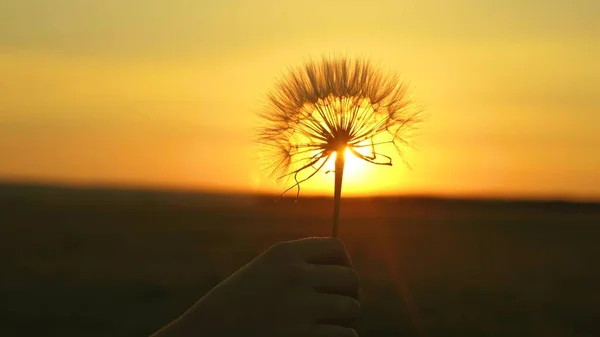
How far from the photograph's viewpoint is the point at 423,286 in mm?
14680

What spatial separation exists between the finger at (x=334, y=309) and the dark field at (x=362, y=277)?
12.8 feet

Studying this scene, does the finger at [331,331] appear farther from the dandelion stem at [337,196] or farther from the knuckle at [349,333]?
the dandelion stem at [337,196]

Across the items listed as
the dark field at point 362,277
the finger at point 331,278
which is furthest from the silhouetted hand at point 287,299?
the dark field at point 362,277

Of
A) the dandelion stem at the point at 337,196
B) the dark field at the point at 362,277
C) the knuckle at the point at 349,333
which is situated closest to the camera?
the knuckle at the point at 349,333

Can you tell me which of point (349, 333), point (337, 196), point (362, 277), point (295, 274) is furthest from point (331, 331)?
point (362, 277)

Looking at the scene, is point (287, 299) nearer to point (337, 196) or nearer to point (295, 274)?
point (295, 274)

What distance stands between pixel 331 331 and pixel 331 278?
0.12m

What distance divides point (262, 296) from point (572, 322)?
38.1 feet

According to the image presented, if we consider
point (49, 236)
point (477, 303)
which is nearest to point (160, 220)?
point (49, 236)

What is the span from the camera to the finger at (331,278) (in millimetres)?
1682

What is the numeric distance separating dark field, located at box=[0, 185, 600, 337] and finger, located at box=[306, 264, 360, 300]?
3894mm

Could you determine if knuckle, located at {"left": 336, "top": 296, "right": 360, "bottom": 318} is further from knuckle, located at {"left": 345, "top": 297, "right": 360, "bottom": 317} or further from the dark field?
the dark field

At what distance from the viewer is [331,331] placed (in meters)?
1.64

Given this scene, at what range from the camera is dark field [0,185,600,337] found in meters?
11.8
